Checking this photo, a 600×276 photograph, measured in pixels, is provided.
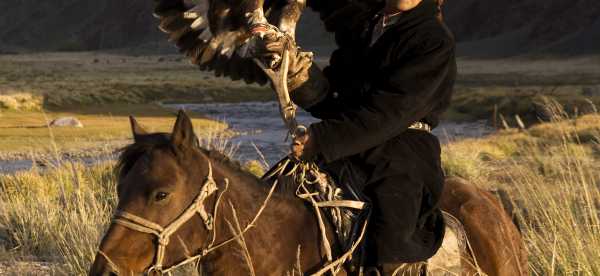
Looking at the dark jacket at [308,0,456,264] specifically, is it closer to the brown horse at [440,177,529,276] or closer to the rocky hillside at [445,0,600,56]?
the brown horse at [440,177,529,276]

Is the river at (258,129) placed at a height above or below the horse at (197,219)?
below

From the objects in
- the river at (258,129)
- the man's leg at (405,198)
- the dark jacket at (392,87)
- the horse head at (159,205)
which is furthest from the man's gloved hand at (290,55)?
the river at (258,129)

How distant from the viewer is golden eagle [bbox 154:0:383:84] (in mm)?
4570

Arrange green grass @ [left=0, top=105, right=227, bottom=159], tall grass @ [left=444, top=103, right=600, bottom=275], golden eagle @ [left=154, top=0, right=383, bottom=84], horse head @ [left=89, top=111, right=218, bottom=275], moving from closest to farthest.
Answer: horse head @ [left=89, top=111, right=218, bottom=275] < golden eagle @ [left=154, top=0, right=383, bottom=84] < tall grass @ [left=444, top=103, right=600, bottom=275] < green grass @ [left=0, top=105, right=227, bottom=159]

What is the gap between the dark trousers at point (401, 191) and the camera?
3.86m

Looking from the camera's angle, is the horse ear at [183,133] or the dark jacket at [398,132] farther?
the dark jacket at [398,132]

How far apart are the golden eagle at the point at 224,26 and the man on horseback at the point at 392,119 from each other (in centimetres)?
34

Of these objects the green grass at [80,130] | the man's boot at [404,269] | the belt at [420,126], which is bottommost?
the green grass at [80,130]

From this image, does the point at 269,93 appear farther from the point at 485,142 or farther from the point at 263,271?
the point at 263,271

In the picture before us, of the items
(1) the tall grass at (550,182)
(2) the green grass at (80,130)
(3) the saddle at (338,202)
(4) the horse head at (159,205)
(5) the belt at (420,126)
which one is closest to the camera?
(4) the horse head at (159,205)

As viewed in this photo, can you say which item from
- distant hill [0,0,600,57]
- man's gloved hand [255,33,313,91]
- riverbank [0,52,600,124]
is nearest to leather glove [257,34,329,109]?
man's gloved hand [255,33,313,91]

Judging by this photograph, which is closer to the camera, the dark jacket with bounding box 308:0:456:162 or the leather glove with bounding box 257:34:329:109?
the dark jacket with bounding box 308:0:456:162

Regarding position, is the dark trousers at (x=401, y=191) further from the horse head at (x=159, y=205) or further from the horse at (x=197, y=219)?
the horse head at (x=159, y=205)

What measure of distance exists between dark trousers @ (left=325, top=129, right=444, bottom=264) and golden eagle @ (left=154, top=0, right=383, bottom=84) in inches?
30.3
